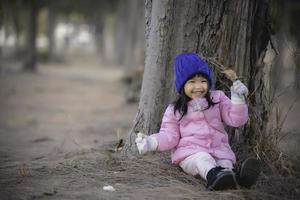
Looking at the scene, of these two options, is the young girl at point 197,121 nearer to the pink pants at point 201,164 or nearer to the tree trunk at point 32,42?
the pink pants at point 201,164

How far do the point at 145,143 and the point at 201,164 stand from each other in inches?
19.5

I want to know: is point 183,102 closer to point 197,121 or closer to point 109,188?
point 197,121

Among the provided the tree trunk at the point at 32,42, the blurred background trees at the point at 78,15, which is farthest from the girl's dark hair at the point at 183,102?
the tree trunk at the point at 32,42

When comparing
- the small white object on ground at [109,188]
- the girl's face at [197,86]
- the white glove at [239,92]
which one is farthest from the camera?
the girl's face at [197,86]

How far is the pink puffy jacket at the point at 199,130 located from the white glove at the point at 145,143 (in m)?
0.07

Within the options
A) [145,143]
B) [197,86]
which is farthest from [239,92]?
[145,143]

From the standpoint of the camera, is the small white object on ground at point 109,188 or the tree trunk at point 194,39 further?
the tree trunk at point 194,39

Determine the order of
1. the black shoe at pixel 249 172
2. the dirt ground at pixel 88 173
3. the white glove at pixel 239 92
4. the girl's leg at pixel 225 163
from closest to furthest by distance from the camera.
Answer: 1. the black shoe at pixel 249 172
2. the dirt ground at pixel 88 173
3. the white glove at pixel 239 92
4. the girl's leg at pixel 225 163

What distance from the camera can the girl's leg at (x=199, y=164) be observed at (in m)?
4.39

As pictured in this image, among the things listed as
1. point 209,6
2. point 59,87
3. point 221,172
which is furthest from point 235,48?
point 59,87

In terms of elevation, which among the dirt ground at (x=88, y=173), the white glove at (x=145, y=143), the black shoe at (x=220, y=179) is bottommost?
the dirt ground at (x=88, y=173)

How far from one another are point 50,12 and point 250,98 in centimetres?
3033

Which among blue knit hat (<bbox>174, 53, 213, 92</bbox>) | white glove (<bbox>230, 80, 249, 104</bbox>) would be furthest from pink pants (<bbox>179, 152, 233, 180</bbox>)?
blue knit hat (<bbox>174, 53, 213, 92</bbox>)

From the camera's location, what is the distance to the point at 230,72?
485cm
